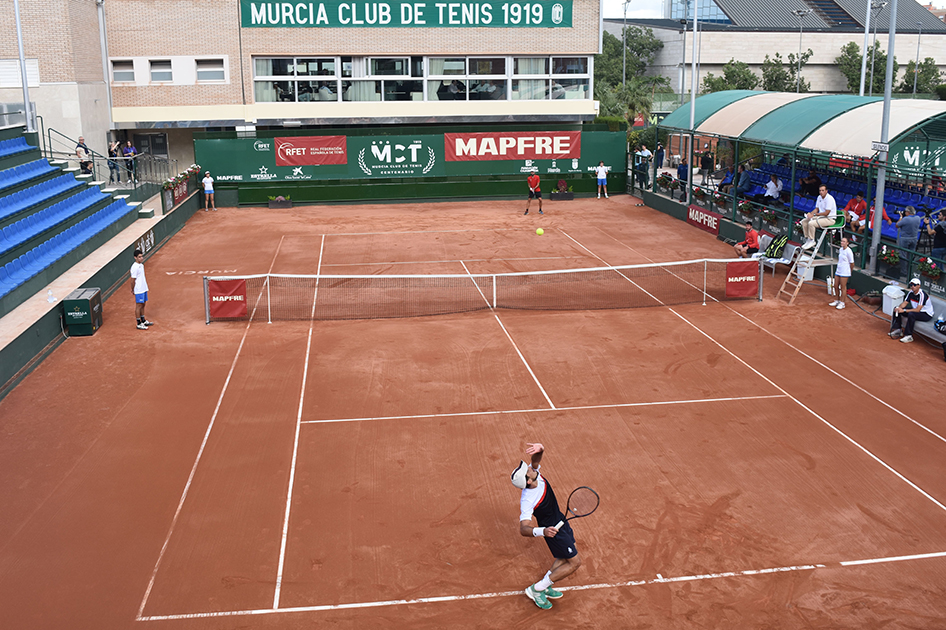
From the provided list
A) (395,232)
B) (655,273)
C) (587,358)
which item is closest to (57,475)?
(587,358)

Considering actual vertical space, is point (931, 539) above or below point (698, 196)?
below

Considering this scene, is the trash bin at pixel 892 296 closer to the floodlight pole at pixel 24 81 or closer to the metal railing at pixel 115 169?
the metal railing at pixel 115 169

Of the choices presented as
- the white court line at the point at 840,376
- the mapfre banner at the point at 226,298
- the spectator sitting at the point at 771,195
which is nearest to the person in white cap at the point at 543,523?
the white court line at the point at 840,376

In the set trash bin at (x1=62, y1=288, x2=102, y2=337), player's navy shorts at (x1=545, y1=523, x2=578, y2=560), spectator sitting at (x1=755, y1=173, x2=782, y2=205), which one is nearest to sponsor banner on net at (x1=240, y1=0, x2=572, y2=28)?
spectator sitting at (x1=755, y1=173, x2=782, y2=205)

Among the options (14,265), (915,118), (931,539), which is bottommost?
(931,539)

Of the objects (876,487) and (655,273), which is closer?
(876,487)

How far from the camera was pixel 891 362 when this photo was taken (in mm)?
16703

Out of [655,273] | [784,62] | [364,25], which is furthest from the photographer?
[784,62]

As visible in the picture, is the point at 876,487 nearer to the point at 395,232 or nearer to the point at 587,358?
the point at 587,358

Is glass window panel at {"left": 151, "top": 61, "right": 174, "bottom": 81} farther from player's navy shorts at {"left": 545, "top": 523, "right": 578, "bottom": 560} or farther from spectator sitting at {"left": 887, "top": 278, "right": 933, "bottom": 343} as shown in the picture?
player's navy shorts at {"left": 545, "top": 523, "right": 578, "bottom": 560}

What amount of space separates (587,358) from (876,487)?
6.38 metres

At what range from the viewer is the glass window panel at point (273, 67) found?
40719 mm

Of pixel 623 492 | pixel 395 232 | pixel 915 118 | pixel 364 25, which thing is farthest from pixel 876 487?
pixel 364 25

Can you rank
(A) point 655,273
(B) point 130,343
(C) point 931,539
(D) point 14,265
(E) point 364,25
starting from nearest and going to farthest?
1. (C) point 931,539
2. (B) point 130,343
3. (D) point 14,265
4. (A) point 655,273
5. (E) point 364,25
